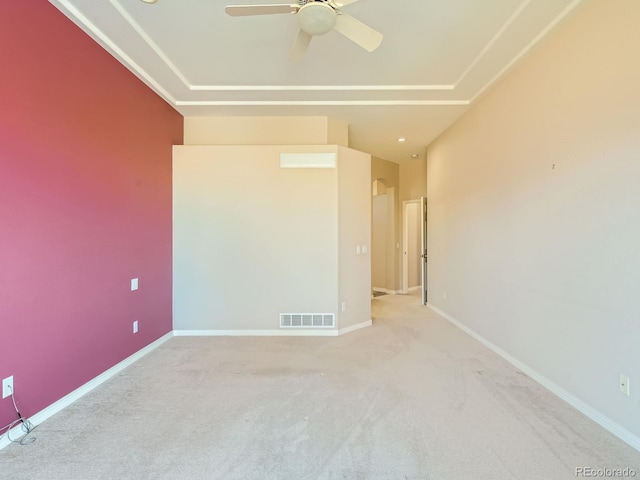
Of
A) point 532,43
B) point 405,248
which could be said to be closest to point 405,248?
point 405,248

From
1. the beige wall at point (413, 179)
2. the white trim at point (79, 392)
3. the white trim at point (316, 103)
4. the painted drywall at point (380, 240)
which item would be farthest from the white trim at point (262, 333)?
the beige wall at point (413, 179)

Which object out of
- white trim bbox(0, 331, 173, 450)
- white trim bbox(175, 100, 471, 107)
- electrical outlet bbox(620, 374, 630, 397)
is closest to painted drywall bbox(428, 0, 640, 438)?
electrical outlet bbox(620, 374, 630, 397)

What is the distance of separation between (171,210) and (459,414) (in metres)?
3.83

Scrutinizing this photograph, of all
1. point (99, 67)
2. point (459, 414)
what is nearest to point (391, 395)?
point (459, 414)

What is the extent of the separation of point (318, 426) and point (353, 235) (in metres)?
2.60

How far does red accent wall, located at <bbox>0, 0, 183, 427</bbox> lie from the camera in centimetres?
192

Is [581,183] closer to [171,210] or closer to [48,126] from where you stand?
[48,126]

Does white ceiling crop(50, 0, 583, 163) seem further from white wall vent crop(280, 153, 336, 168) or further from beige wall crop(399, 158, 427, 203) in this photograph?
beige wall crop(399, 158, 427, 203)

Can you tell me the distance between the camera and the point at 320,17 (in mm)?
1896

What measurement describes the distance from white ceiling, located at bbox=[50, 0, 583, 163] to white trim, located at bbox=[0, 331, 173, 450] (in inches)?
117

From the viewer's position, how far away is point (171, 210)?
3859 mm

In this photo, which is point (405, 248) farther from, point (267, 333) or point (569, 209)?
point (569, 209)

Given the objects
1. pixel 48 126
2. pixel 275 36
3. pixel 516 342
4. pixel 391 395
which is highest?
pixel 275 36

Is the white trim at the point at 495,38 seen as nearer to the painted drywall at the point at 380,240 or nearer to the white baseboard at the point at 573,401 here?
the white baseboard at the point at 573,401
